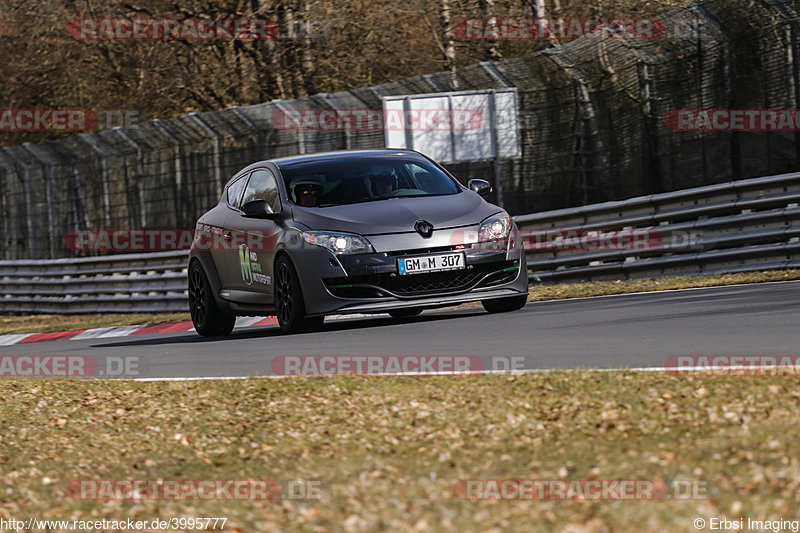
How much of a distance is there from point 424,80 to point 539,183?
241 cm

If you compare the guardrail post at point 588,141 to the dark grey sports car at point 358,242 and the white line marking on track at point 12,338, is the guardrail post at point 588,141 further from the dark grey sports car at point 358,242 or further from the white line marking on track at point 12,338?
the white line marking on track at point 12,338

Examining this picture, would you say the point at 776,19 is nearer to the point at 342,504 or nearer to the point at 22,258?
the point at 342,504

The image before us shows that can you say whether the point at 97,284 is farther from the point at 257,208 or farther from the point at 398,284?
the point at 398,284

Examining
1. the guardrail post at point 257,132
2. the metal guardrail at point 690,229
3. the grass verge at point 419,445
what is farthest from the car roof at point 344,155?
the guardrail post at point 257,132

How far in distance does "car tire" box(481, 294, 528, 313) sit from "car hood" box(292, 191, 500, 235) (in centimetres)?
106

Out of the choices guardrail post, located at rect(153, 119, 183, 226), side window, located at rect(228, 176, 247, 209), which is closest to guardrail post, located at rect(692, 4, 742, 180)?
side window, located at rect(228, 176, 247, 209)

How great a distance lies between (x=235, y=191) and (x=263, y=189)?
899mm

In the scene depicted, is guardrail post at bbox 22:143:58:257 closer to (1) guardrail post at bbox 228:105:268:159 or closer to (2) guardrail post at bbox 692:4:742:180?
(1) guardrail post at bbox 228:105:268:159

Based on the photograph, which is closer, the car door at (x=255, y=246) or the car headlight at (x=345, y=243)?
the car headlight at (x=345, y=243)

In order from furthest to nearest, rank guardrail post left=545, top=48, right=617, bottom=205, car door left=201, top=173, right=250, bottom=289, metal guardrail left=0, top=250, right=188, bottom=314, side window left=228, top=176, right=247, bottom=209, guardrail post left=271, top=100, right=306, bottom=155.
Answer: metal guardrail left=0, top=250, right=188, bottom=314
guardrail post left=271, top=100, right=306, bottom=155
guardrail post left=545, top=48, right=617, bottom=205
side window left=228, top=176, right=247, bottom=209
car door left=201, top=173, right=250, bottom=289

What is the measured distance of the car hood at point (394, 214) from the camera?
11172mm

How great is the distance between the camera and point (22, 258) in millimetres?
26859

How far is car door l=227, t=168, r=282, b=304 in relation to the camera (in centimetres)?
1197

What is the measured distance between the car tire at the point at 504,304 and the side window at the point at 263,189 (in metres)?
2.16
